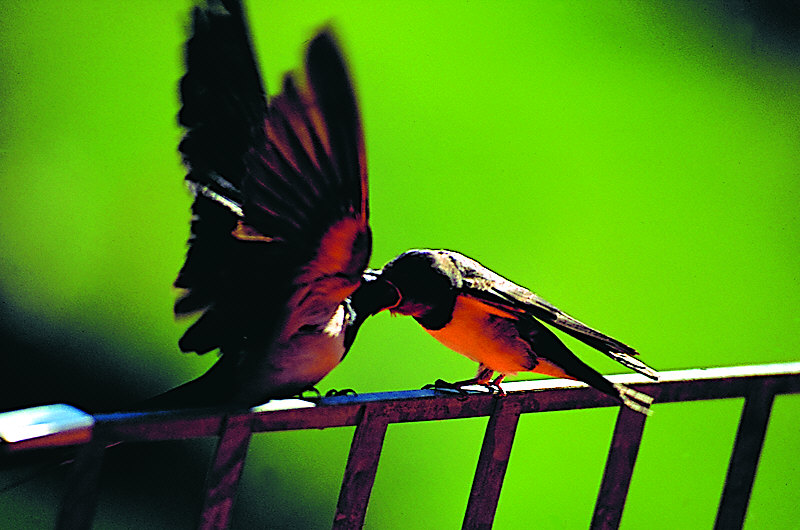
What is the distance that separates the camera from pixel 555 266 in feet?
6.17

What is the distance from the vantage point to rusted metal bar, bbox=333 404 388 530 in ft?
2.60

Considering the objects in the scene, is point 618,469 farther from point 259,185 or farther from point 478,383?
point 259,185

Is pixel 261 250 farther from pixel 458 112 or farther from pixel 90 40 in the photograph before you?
pixel 458 112

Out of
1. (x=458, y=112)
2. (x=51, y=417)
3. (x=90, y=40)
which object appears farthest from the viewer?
(x=458, y=112)

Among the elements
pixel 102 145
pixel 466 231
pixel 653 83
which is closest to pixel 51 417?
pixel 102 145

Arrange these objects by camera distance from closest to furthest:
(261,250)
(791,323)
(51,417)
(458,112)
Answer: (51,417), (261,250), (458,112), (791,323)

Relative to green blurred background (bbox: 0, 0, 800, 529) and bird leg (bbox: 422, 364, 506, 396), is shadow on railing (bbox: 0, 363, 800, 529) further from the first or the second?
green blurred background (bbox: 0, 0, 800, 529)

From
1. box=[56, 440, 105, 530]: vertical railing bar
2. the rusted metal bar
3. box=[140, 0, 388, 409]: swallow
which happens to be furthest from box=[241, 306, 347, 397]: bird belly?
box=[56, 440, 105, 530]: vertical railing bar

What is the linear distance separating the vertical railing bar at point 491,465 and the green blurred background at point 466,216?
817mm

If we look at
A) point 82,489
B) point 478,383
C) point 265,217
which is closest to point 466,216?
point 478,383

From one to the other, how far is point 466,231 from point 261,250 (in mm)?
1079

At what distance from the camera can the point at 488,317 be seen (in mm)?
979

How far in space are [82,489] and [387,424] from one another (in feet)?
0.96

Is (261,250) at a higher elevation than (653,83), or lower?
lower
